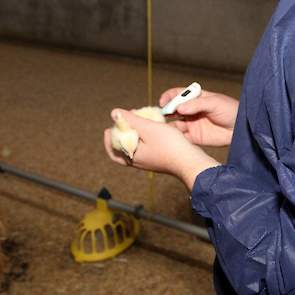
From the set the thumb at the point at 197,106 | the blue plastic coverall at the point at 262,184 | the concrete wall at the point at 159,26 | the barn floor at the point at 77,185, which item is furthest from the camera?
the concrete wall at the point at 159,26

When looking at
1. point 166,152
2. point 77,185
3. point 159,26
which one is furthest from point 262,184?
point 159,26

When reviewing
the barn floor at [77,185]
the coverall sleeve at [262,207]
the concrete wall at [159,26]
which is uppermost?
the coverall sleeve at [262,207]

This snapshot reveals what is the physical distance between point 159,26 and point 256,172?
226 cm

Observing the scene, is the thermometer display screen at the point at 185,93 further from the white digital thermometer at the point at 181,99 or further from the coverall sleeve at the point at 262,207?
the coverall sleeve at the point at 262,207

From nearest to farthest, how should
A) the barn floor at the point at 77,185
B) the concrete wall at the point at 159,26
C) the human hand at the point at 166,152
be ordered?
the human hand at the point at 166,152 → the barn floor at the point at 77,185 → the concrete wall at the point at 159,26

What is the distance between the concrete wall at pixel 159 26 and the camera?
2.55 metres

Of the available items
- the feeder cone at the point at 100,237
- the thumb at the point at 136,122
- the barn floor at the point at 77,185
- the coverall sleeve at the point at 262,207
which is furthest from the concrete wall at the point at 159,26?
the coverall sleeve at the point at 262,207

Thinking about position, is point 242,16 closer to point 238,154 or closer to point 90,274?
point 90,274

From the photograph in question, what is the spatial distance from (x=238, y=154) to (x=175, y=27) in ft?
7.18

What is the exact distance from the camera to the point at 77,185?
1.67m

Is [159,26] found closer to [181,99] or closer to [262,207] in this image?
[181,99]

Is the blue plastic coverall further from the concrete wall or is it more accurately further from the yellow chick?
the concrete wall

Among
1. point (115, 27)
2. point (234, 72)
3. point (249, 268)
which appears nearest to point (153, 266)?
point (249, 268)

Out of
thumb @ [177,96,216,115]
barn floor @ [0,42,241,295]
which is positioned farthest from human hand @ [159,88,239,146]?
barn floor @ [0,42,241,295]
